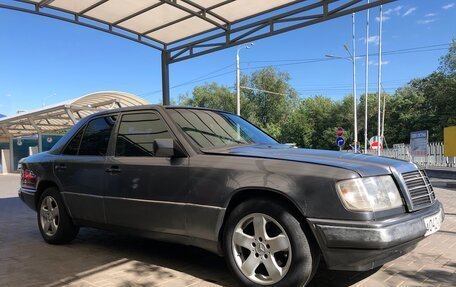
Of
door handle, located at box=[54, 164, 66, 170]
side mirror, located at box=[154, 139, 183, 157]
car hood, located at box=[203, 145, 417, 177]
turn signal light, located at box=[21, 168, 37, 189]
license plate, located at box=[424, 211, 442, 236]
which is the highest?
side mirror, located at box=[154, 139, 183, 157]

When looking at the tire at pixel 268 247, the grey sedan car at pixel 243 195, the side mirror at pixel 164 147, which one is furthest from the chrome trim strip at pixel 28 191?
the tire at pixel 268 247

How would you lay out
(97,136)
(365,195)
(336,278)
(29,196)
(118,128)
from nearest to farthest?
(365,195) → (336,278) → (118,128) → (97,136) → (29,196)

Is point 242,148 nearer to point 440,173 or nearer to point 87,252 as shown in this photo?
point 87,252

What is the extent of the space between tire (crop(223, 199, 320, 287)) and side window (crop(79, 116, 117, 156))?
217 cm

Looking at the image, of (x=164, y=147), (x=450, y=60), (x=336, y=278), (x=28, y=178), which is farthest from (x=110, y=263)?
(x=450, y=60)

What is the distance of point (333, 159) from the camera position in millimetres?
3746

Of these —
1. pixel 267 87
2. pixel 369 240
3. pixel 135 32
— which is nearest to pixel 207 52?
pixel 135 32

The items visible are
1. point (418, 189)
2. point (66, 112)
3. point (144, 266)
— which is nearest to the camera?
point (418, 189)

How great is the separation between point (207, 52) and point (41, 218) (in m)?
5.03

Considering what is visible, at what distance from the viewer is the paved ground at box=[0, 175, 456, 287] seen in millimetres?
4137

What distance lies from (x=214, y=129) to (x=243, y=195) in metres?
1.12

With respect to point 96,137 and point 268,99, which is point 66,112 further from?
point 268,99

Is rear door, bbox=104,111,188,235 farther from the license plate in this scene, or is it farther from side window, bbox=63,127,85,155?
the license plate

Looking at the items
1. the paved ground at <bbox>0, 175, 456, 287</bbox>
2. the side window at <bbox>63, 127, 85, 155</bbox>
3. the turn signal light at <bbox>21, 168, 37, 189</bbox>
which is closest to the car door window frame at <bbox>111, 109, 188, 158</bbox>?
the side window at <bbox>63, 127, 85, 155</bbox>
